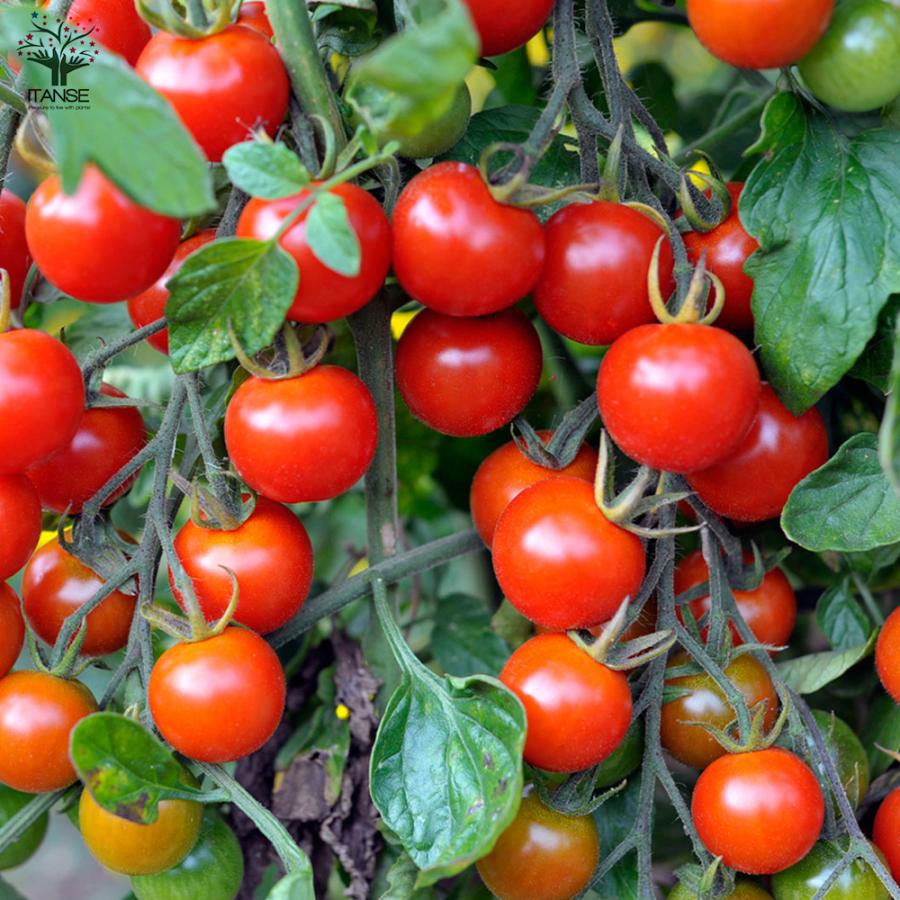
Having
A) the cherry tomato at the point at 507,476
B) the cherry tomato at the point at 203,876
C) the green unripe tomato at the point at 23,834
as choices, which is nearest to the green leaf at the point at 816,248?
the cherry tomato at the point at 507,476

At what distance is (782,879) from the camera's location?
2.32 feet

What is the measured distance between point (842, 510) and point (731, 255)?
17 cm

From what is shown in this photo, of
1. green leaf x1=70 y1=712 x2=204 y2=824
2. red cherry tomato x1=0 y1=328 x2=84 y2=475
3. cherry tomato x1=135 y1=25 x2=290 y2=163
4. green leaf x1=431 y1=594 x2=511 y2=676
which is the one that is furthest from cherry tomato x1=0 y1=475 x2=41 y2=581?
green leaf x1=431 y1=594 x2=511 y2=676

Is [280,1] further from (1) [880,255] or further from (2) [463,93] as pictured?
(1) [880,255]

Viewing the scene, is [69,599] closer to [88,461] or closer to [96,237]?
[88,461]

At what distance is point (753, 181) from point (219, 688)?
43 centimetres

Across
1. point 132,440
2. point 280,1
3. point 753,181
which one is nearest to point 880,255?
point 753,181

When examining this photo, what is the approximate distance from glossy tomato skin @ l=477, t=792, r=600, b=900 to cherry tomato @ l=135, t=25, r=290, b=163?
1.44ft

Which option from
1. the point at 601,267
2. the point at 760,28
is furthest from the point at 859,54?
the point at 601,267

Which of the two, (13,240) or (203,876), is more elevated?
(13,240)

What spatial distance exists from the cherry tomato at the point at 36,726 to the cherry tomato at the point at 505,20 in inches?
18.1

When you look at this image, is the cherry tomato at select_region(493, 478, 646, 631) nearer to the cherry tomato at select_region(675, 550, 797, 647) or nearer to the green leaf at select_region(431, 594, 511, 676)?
the cherry tomato at select_region(675, 550, 797, 647)

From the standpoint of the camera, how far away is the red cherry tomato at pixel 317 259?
56 cm

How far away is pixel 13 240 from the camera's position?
2.42ft
